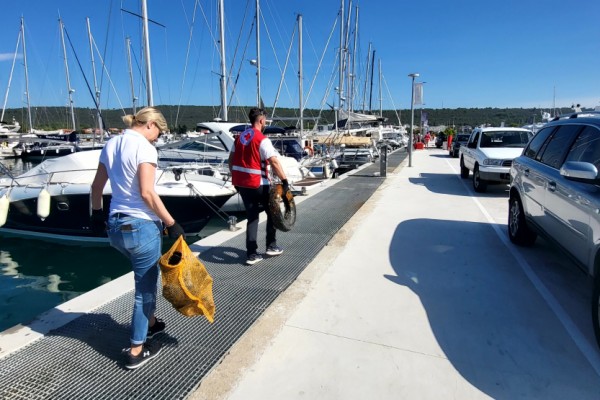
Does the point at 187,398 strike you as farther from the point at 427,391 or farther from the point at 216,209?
the point at 216,209

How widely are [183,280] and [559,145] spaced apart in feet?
14.4

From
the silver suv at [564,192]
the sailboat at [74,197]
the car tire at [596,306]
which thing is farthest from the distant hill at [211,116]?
the car tire at [596,306]

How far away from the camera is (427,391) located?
2.62 meters

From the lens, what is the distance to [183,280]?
8.80 feet

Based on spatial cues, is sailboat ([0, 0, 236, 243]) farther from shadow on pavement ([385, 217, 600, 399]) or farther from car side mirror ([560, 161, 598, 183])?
car side mirror ([560, 161, 598, 183])

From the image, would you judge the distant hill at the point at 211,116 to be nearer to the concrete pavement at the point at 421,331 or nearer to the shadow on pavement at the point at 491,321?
the shadow on pavement at the point at 491,321

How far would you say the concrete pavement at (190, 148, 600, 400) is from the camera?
268cm

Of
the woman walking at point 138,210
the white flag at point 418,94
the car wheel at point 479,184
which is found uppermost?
the white flag at point 418,94

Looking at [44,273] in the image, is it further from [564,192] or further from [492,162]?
[492,162]

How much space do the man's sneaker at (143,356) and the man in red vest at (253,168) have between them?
2.03 metres

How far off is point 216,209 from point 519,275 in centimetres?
636

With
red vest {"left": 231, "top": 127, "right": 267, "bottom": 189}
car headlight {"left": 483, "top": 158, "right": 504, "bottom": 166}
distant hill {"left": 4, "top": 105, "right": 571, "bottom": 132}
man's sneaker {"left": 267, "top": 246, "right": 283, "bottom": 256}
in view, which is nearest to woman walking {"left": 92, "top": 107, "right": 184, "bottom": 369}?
red vest {"left": 231, "top": 127, "right": 267, "bottom": 189}

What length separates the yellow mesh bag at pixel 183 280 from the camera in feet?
8.73

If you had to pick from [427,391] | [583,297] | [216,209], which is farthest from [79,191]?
[583,297]
